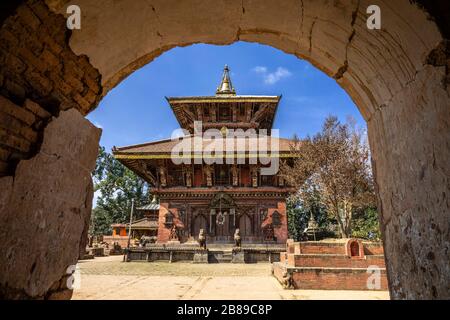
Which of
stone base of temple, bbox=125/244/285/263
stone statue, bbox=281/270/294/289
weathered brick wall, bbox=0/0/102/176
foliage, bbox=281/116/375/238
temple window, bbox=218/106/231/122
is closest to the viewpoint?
weathered brick wall, bbox=0/0/102/176

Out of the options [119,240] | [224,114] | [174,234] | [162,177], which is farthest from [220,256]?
[119,240]

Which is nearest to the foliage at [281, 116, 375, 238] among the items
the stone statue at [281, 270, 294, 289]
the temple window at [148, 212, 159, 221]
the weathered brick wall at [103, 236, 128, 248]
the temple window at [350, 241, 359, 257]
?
the temple window at [350, 241, 359, 257]

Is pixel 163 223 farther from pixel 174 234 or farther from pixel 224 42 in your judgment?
pixel 224 42

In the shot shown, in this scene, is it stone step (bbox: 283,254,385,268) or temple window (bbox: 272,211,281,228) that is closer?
stone step (bbox: 283,254,385,268)

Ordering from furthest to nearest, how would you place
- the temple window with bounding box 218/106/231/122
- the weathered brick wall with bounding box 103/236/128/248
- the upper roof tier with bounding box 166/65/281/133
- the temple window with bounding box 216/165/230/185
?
the weathered brick wall with bounding box 103/236/128/248 < the temple window with bounding box 218/106/231/122 < the upper roof tier with bounding box 166/65/281/133 < the temple window with bounding box 216/165/230/185

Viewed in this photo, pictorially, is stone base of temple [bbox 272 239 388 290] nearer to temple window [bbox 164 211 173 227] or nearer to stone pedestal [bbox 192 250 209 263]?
stone pedestal [bbox 192 250 209 263]

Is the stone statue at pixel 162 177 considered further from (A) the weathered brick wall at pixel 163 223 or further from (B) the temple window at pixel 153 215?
(B) the temple window at pixel 153 215

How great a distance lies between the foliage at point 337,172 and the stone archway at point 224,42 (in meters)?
10.8

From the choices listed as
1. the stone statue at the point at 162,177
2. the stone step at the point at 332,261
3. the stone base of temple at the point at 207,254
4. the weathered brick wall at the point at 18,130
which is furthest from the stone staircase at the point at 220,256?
the weathered brick wall at the point at 18,130

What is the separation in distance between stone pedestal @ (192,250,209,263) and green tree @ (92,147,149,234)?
31.6 metres

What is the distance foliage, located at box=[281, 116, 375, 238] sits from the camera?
41.8 feet

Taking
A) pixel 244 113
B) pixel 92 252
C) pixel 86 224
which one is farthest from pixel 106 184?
pixel 86 224

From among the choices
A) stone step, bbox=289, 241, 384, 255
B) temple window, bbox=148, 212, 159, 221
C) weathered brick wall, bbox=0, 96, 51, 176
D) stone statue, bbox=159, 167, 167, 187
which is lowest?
stone step, bbox=289, 241, 384, 255

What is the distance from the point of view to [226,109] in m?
20.8
